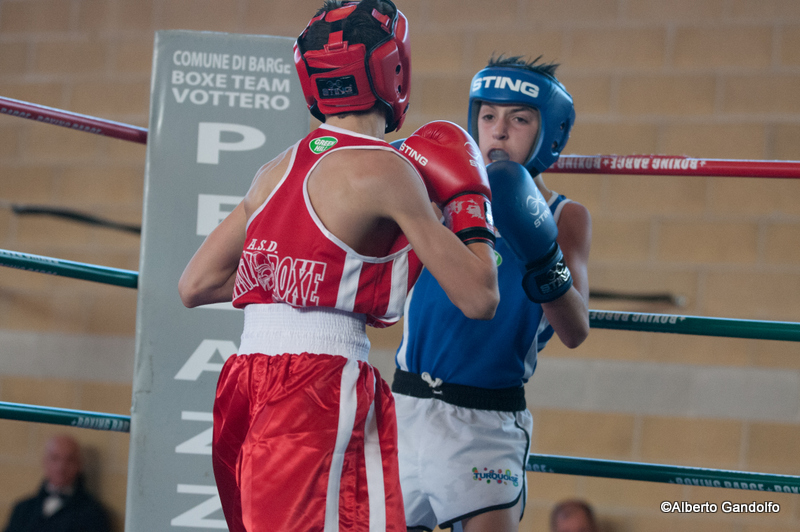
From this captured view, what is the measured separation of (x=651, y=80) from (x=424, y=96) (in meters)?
1.10

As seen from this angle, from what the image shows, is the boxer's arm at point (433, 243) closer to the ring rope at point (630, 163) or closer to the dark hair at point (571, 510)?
the ring rope at point (630, 163)

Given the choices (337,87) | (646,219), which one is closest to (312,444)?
(337,87)

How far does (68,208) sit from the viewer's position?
4.11 metres

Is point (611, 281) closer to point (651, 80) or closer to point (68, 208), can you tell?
point (651, 80)

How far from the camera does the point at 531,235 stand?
1479mm

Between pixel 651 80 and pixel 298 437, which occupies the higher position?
pixel 651 80

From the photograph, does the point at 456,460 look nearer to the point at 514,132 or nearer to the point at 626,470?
the point at 626,470

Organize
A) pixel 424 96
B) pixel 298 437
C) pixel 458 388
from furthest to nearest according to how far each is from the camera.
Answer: pixel 424 96 < pixel 458 388 < pixel 298 437

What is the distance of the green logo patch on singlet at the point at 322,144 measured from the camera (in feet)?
4.10

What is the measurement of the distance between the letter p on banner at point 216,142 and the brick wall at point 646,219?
1.84 meters

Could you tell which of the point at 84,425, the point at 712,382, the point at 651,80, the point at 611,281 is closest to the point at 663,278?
the point at 611,281

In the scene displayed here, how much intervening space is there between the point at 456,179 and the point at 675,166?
713mm

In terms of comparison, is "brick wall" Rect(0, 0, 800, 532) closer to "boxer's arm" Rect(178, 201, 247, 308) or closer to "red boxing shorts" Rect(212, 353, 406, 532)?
"boxer's arm" Rect(178, 201, 247, 308)

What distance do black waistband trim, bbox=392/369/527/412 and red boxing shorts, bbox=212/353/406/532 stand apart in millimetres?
365
